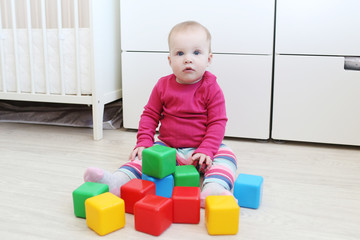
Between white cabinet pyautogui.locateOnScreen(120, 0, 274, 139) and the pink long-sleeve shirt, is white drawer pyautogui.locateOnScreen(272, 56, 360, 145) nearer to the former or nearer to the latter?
white cabinet pyautogui.locateOnScreen(120, 0, 274, 139)

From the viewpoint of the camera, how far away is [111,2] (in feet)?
4.87

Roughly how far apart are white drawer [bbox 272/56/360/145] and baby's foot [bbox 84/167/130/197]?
0.70 meters

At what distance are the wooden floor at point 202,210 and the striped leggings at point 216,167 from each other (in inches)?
3.6

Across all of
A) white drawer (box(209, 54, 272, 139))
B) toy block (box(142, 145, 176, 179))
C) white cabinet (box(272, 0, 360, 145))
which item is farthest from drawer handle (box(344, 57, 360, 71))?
toy block (box(142, 145, 176, 179))

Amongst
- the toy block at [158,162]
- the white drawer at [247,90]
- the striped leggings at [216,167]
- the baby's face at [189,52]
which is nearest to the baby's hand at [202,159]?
the striped leggings at [216,167]

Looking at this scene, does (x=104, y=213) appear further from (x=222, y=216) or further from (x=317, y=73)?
(x=317, y=73)

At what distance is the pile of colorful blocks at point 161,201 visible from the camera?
2.35 ft

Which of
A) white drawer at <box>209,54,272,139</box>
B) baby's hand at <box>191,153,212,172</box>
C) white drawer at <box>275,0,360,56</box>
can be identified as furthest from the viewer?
white drawer at <box>209,54,272,139</box>

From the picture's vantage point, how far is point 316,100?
132cm

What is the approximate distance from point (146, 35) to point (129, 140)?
0.42m

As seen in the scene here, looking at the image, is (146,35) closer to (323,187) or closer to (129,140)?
(129,140)

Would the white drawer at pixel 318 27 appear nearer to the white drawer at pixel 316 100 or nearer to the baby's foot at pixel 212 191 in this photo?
the white drawer at pixel 316 100

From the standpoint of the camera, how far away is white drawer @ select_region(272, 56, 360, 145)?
1.28 meters

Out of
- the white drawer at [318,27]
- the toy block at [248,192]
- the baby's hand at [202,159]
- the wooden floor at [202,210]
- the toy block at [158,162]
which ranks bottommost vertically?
the wooden floor at [202,210]
